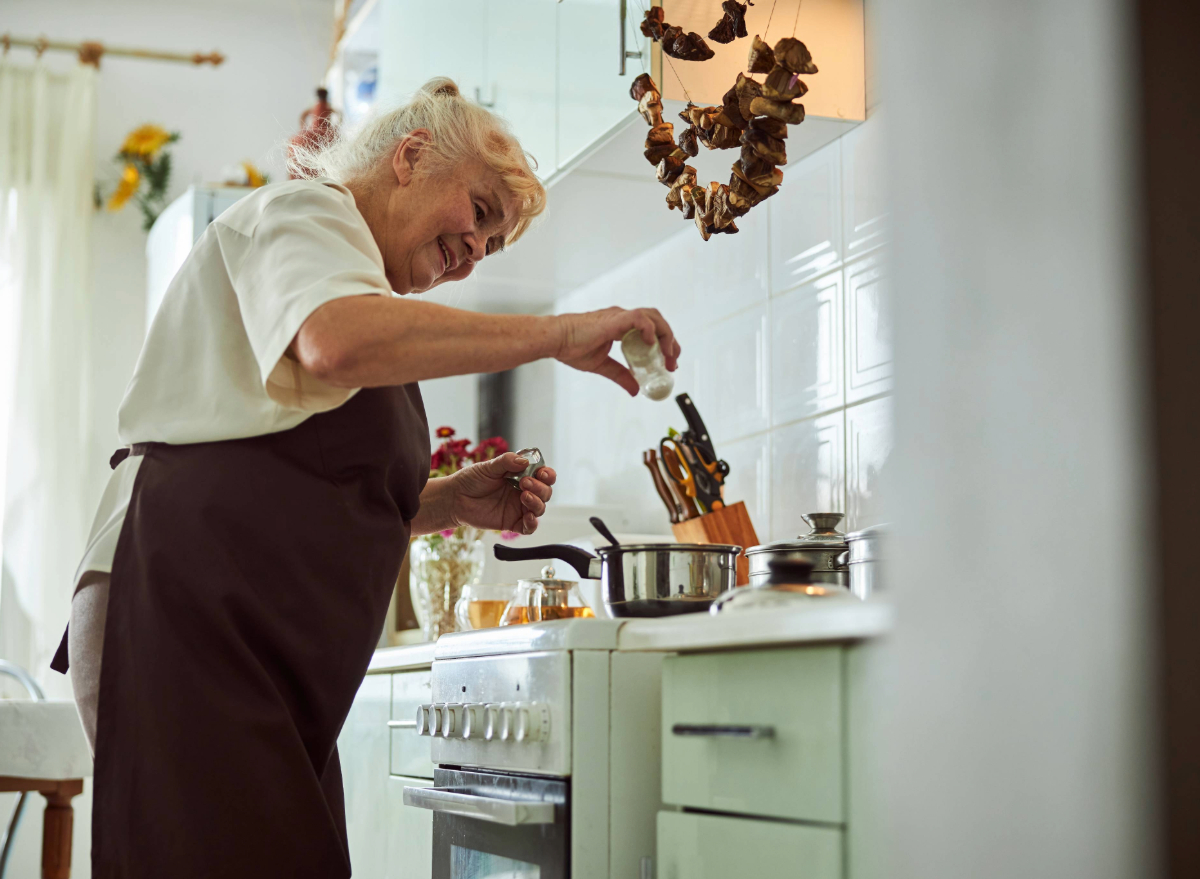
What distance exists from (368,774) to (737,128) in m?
1.13

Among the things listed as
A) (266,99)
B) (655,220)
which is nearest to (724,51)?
(655,220)

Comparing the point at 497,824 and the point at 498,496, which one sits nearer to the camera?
the point at 497,824

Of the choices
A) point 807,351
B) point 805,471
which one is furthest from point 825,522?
point 807,351

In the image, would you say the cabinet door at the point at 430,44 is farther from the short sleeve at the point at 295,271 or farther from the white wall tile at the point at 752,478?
the short sleeve at the point at 295,271

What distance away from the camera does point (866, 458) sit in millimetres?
1688

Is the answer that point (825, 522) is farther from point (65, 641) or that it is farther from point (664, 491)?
point (65, 641)

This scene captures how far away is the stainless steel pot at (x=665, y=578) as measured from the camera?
137cm

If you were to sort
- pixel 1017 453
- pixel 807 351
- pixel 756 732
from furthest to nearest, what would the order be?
pixel 807 351, pixel 756 732, pixel 1017 453

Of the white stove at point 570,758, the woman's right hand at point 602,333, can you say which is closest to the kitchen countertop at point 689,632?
the white stove at point 570,758

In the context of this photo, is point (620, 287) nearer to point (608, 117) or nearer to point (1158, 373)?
point (608, 117)

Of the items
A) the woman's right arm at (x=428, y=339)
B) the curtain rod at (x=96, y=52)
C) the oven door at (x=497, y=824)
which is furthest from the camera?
the curtain rod at (x=96, y=52)

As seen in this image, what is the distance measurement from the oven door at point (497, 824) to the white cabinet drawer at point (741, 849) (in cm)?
13

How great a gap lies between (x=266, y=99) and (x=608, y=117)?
7.56 feet

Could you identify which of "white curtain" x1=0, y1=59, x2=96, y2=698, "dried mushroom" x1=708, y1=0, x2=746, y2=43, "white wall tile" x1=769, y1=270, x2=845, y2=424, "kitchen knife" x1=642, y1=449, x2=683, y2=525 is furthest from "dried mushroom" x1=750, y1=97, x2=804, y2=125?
"white curtain" x1=0, y1=59, x2=96, y2=698
